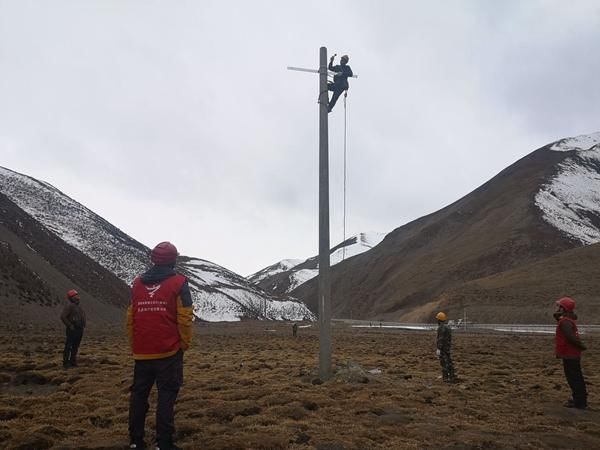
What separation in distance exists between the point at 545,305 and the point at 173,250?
66.5m

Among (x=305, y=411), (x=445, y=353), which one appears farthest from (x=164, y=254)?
(x=445, y=353)

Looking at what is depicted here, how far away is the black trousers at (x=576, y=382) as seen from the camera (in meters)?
9.05

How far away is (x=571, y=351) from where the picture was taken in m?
9.42

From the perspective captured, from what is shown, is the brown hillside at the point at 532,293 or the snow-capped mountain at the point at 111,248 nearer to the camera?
the brown hillside at the point at 532,293

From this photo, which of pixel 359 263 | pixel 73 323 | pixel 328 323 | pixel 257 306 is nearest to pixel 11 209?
pixel 257 306

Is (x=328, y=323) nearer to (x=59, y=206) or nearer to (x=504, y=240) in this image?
(x=504, y=240)

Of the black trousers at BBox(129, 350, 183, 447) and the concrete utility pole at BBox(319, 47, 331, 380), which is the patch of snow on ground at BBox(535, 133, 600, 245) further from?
the black trousers at BBox(129, 350, 183, 447)

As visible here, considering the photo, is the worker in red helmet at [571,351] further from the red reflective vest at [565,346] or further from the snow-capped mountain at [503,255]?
the snow-capped mountain at [503,255]

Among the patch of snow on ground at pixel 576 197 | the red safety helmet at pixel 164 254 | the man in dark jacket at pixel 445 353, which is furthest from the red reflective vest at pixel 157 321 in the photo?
the patch of snow on ground at pixel 576 197

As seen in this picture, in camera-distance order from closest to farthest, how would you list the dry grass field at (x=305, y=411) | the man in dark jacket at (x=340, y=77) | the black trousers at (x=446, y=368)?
the dry grass field at (x=305, y=411) < the man in dark jacket at (x=340, y=77) < the black trousers at (x=446, y=368)

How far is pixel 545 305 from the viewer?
2512 inches

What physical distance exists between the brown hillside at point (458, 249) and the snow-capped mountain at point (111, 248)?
68.0ft

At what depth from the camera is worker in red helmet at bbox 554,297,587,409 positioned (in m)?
9.08

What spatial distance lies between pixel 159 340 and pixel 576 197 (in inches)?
4838
